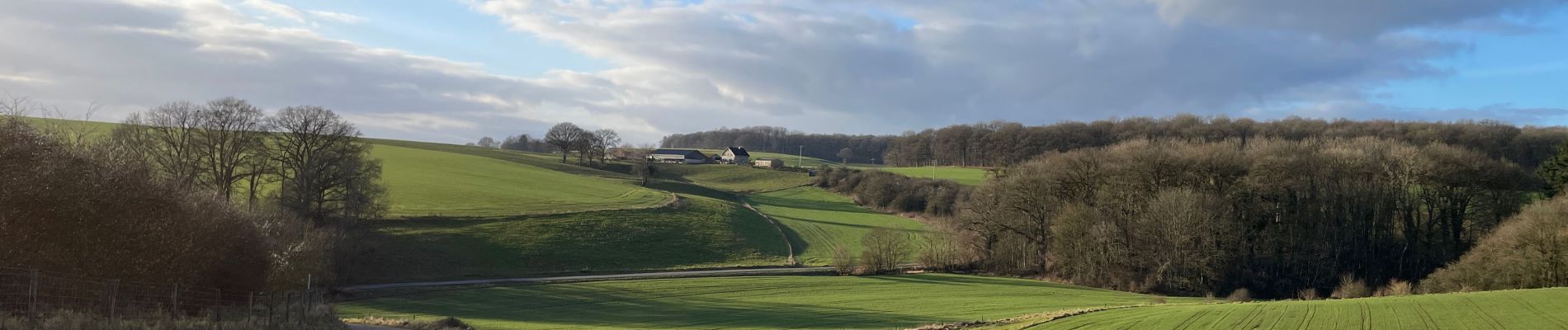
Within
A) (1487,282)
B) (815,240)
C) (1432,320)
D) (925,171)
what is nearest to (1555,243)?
(1487,282)

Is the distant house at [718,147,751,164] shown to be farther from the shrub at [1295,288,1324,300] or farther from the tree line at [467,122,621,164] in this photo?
the shrub at [1295,288,1324,300]

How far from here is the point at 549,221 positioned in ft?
229

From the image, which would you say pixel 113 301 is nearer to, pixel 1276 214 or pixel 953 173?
pixel 1276 214

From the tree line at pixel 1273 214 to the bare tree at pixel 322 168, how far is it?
164 ft

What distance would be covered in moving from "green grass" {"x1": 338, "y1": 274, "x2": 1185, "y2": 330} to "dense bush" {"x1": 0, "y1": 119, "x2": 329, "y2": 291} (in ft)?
33.7

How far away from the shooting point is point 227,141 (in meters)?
57.5

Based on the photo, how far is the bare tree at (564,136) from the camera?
417 feet

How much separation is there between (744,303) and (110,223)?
96.3 ft

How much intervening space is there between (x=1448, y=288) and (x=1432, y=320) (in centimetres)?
2812

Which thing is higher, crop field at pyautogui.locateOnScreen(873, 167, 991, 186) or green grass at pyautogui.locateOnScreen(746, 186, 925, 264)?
crop field at pyautogui.locateOnScreen(873, 167, 991, 186)

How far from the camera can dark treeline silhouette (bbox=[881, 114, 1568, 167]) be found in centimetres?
7619

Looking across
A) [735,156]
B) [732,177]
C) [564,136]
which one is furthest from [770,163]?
[564,136]

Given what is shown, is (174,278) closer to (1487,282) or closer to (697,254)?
(697,254)

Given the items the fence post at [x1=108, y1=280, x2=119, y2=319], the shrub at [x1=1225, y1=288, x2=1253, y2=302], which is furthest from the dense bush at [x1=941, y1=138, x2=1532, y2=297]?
the fence post at [x1=108, y1=280, x2=119, y2=319]
